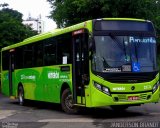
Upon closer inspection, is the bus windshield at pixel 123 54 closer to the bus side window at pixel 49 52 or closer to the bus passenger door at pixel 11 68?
the bus side window at pixel 49 52

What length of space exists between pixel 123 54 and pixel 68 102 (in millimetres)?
3173

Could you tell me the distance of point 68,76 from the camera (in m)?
16.7

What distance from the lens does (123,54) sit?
49.3ft

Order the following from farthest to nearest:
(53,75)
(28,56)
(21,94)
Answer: (21,94) → (28,56) → (53,75)

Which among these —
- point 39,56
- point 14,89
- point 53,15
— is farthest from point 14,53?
point 53,15

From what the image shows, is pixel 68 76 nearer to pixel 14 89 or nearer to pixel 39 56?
pixel 39 56

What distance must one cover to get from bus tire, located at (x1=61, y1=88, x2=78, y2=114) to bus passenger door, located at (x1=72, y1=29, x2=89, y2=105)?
72 cm

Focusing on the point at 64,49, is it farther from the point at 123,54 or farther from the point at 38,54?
the point at 38,54

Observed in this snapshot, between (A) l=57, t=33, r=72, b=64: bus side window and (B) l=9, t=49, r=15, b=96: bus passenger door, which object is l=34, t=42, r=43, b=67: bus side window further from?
(B) l=9, t=49, r=15, b=96: bus passenger door

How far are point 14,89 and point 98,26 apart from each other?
34.4 feet

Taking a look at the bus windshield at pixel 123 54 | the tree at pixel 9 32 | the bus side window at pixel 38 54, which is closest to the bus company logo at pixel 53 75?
the bus side window at pixel 38 54

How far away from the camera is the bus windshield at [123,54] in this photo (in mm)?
14812

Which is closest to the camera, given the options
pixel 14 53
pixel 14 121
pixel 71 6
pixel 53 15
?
pixel 14 121

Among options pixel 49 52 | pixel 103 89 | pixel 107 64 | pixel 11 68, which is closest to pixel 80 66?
pixel 107 64
